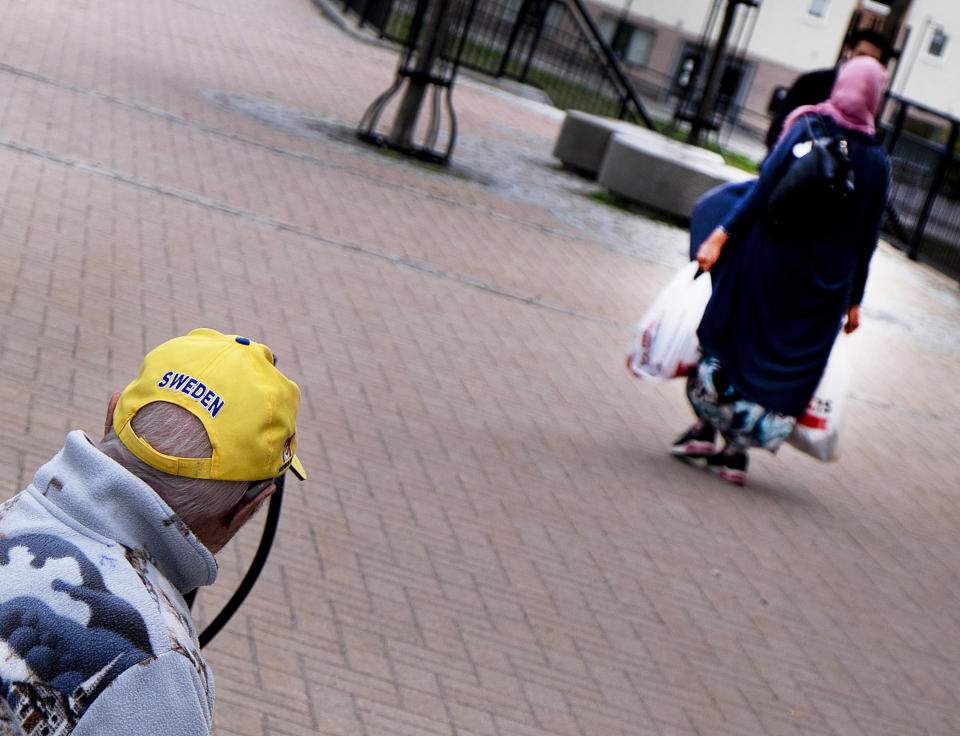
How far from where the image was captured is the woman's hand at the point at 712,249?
19.8 ft

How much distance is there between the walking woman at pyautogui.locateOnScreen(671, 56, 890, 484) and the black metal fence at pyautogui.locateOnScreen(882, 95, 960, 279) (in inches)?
403

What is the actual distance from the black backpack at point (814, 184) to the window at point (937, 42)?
36.5m

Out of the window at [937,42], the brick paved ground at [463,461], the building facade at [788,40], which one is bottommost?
the brick paved ground at [463,461]

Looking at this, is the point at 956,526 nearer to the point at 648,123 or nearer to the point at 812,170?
the point at 812,170

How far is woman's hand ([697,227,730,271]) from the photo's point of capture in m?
6.02

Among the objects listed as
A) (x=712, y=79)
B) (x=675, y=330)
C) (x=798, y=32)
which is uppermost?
(x=798, y=32)

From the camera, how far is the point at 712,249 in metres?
6.04

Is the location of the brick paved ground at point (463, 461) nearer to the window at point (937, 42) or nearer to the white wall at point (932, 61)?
the white wall at point (932, 61)

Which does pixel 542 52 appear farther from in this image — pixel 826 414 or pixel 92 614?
pixel 92 614

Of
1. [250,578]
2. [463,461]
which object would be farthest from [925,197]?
[250,578]

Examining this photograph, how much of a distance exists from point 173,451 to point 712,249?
15.1ft

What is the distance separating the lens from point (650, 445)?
6836 millimetres

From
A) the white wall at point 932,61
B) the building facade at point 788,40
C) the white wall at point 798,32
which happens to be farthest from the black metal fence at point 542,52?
the white wall at point 932,61

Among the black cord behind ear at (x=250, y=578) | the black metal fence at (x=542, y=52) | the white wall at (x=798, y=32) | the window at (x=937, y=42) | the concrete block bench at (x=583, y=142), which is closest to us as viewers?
the black cord behind ear at (x=250, y=578)
